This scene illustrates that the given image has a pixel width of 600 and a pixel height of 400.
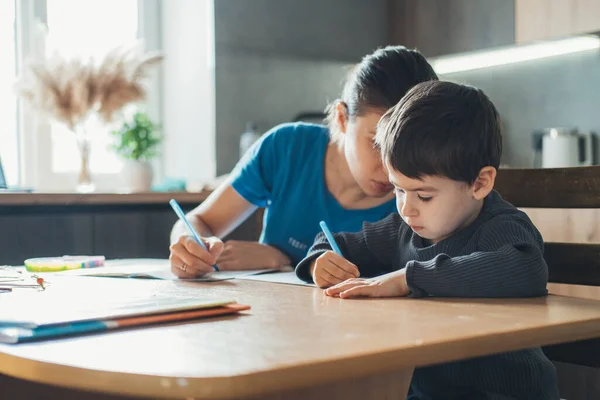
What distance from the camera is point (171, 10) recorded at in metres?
3.50

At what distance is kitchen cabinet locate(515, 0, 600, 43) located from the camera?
2.79 meters

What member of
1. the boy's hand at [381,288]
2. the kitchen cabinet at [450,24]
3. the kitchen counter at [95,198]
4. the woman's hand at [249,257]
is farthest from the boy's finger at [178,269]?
the kitchen cabinet at [450,24]

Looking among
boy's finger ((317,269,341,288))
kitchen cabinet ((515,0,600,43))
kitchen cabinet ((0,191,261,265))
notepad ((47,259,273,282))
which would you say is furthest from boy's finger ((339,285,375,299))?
kitchen cabinet ((515,0,600,43))

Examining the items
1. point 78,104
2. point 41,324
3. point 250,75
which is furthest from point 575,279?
point 250,75

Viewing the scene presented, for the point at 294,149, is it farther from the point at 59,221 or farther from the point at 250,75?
the point at 250,75

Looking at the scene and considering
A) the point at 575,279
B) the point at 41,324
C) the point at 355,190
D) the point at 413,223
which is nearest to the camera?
the point at 41,324

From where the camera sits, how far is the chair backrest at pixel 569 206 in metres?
1.26

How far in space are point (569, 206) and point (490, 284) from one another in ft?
1.29

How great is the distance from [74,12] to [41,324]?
8.87 feet

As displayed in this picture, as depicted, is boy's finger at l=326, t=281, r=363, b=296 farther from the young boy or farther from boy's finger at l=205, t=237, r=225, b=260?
boy's finger at l=205, t=237, r=225, b=260

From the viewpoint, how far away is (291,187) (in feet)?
5.75

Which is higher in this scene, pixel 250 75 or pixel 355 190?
pixel 250 75

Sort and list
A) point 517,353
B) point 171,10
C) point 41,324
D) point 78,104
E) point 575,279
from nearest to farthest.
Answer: point 41,324 < point 517,353 < point 575,279 < point 78,104 < point 171,10

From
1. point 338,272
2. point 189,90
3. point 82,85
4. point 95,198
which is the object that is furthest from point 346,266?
point 189,90
